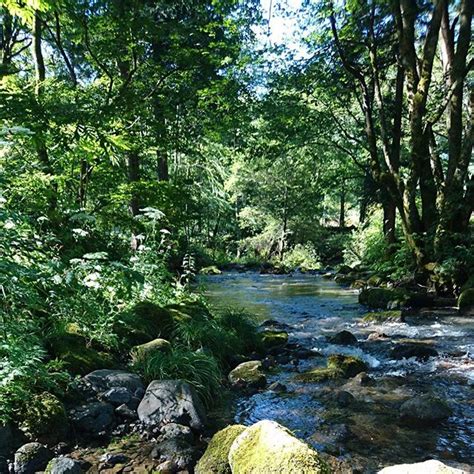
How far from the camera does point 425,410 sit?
424 cm

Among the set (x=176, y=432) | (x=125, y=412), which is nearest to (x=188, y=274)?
(x=125, y=412)

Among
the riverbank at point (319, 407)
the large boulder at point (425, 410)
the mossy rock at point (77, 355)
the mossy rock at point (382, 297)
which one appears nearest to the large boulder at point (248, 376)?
the riverbank at point (319, 407)

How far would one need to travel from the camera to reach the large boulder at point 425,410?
418 centimetres

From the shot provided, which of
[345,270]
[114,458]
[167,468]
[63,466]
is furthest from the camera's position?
[345,270]

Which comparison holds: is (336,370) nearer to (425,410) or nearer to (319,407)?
(319,407)

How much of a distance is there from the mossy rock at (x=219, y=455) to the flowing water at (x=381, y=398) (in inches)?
37.4

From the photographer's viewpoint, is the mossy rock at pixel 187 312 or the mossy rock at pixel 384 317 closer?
the mossy rock at pixel 187 312

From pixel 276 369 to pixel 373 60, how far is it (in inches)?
393

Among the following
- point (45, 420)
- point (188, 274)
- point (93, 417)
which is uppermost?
point (188, 274)

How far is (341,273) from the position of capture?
20547 mm

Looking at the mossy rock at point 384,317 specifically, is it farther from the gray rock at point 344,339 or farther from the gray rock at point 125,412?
the gray rock at point 125,412

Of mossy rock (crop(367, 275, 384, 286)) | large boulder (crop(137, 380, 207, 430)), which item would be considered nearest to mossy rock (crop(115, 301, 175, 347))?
large boulder (crop(137, 380, 207, 430))

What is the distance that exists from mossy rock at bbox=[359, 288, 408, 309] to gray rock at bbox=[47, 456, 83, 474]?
9.00 meters

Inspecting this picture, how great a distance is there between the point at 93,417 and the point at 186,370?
1266mm
